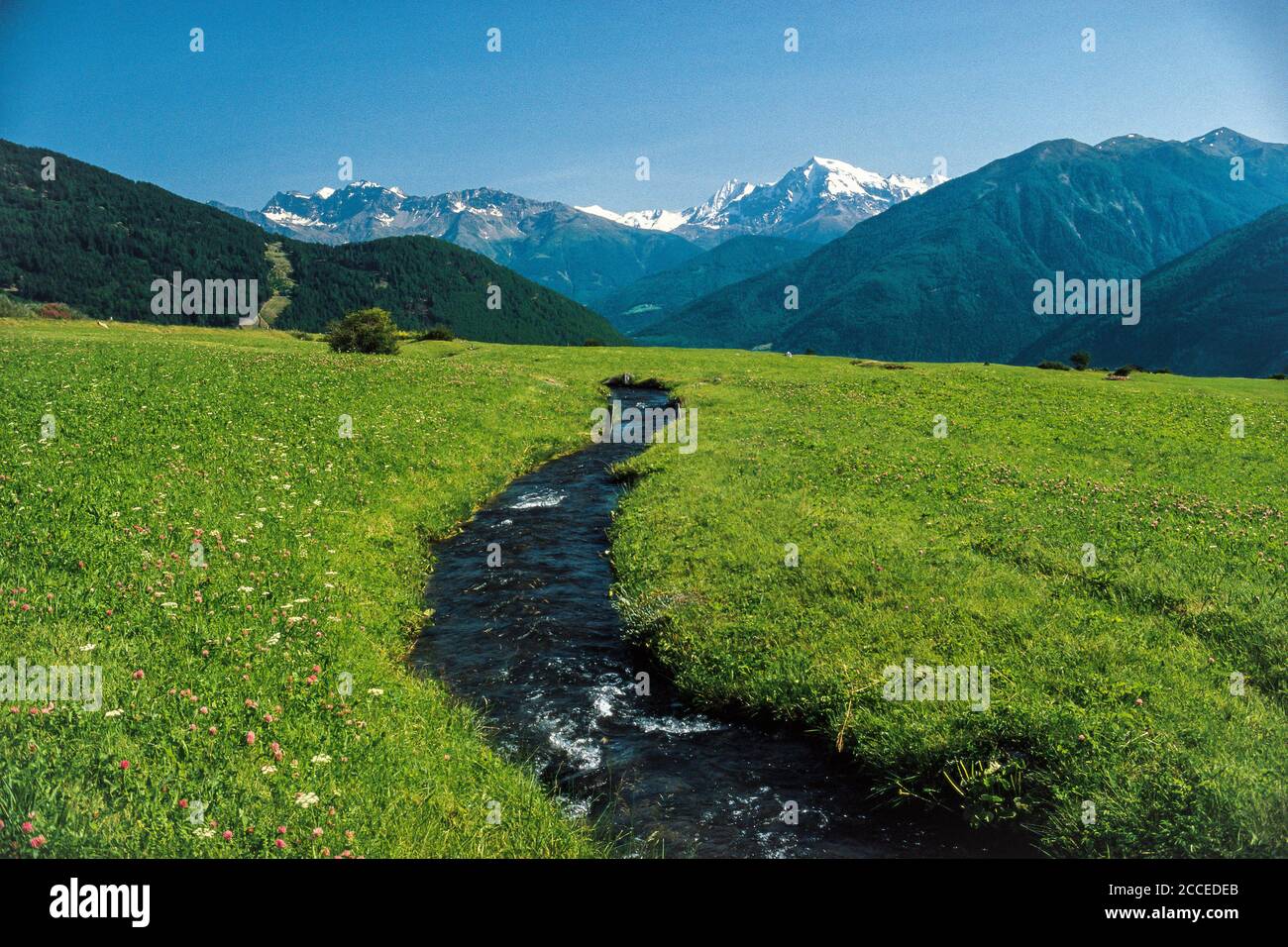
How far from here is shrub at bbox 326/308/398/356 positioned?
57.6 meters

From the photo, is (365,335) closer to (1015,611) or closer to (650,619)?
(650,619)

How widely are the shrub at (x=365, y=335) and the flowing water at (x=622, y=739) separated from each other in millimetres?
45441

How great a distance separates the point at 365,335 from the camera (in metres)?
57.6

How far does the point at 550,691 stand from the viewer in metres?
12.1

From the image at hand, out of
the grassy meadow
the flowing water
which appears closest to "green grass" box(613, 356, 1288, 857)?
the grassy meadow

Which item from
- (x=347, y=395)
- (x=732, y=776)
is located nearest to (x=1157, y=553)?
(x=732, y=776)

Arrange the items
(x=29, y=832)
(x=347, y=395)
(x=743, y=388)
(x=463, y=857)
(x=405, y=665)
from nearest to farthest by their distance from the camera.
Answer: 1. (x=29, y=832)
2. (x=463, y=857)
3. (x=405, y=665)
4. (x=347, y=395)
5. (x=743, y=388)

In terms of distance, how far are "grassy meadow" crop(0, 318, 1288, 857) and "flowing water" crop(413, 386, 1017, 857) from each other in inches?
23.2

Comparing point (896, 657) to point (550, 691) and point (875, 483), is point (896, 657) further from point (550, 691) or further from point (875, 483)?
point (875, 483)

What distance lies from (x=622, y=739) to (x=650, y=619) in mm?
3855

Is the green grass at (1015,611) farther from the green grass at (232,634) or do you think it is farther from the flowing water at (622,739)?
the green grass at (232,634)

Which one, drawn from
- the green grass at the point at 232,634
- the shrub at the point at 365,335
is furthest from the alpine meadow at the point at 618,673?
the shrub at the point at 365,335

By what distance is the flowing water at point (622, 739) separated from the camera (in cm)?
854

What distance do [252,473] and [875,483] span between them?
1974 cm
